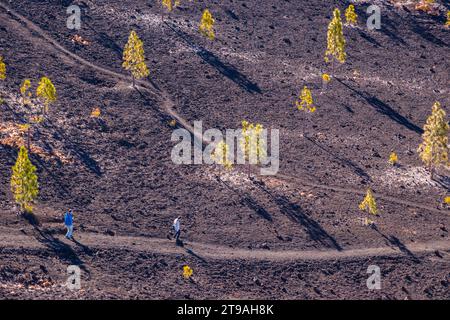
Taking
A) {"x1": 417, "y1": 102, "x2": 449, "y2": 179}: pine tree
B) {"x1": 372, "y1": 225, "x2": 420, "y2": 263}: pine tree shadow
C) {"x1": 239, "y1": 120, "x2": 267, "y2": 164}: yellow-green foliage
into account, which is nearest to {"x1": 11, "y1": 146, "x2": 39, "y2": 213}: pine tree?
{"x1": 239, "y1": 120, "x2": 267, "y2": 164}: yellow-green foliage

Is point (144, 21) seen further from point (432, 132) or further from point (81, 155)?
point (432, 132)

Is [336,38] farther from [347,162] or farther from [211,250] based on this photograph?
[211,250]

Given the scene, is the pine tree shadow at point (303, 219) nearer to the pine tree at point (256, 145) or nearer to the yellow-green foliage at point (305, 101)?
the pine tree at point (256, 145)

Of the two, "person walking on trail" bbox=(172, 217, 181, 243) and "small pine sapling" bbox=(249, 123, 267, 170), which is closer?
"person walking on trail" bbox=(172, 217, 181, 243)

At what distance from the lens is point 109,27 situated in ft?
299

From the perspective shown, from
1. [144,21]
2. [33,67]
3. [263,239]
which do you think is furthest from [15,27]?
[263,239]

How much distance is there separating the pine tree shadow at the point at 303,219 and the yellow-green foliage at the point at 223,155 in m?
3.11

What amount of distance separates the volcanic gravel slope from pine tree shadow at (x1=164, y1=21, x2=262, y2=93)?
23 centimetres

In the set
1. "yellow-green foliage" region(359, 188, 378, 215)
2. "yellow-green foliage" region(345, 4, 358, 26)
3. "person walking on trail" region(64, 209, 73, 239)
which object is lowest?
"person walking on trail" region(64, 209, 73, 239)

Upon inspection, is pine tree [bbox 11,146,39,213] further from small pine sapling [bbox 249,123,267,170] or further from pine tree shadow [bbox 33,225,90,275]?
small pine sapling [bbox 249,123,267,170]

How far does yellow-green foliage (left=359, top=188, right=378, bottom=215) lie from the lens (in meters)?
65.3

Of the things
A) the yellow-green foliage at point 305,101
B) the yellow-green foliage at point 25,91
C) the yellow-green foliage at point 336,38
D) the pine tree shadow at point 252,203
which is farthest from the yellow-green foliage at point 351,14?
the yellow-green foliage at point 25,91

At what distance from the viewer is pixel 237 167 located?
71875 millimetres

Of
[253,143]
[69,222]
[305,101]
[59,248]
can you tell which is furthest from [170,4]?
[59,248]
